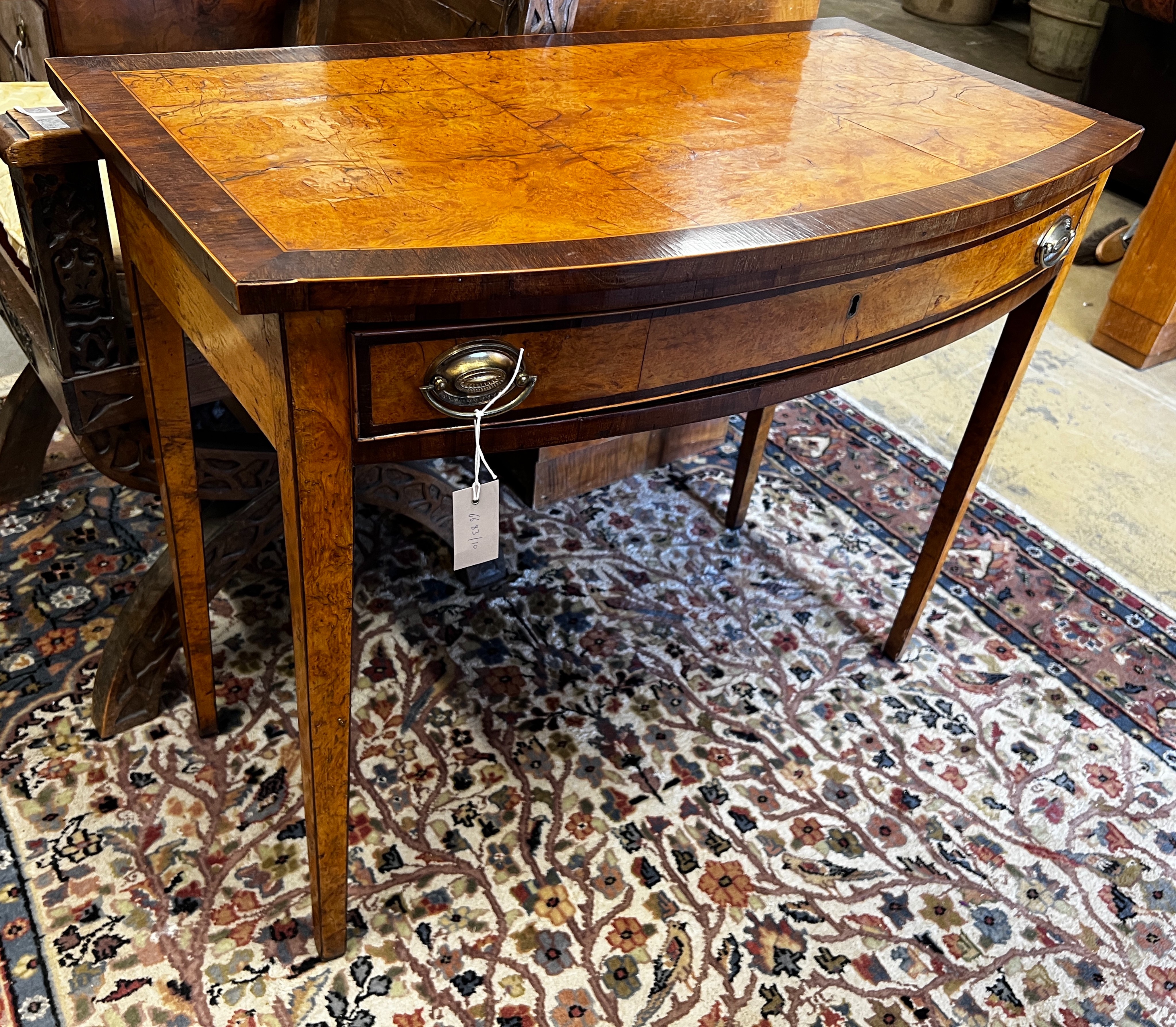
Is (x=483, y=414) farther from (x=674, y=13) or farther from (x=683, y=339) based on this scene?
(x=674, y=13)

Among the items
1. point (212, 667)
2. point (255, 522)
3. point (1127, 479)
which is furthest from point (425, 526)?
point (1127, 479)

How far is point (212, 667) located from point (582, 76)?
1.01 metres

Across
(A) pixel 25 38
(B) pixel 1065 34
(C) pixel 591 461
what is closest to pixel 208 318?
(C) pixel 591 461

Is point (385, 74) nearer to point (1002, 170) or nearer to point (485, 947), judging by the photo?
point (1002, 170)

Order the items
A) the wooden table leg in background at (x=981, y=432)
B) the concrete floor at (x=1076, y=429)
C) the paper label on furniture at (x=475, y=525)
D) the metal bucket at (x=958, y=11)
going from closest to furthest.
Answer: the paper label on furniture at (x=475, y=525) → the wooden table leg in background at (x=981, y=432) → the concrete floor at (x=1076, y=429) → the metal bucket at (x=958, y=11)

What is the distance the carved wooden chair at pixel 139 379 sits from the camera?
1.19 metres

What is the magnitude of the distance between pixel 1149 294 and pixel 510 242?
245 cm

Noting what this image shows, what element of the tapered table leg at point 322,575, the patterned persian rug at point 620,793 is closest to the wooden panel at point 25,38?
the patterned persian rug at point 620,793

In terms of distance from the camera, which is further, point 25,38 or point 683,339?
point 25,38

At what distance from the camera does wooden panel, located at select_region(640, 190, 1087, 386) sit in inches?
39.2

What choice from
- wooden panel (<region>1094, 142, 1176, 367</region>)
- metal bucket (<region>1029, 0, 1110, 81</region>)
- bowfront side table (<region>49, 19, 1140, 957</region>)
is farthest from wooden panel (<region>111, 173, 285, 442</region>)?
metal bucket (<region>1029, 0, 1110, 81</region>)

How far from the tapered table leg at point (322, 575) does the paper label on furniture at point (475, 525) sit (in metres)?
0.10

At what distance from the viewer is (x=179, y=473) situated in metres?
1.33

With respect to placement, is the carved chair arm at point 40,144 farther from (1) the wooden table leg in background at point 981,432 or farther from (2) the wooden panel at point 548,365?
(1) the wooden table leg in background at point 981,432
